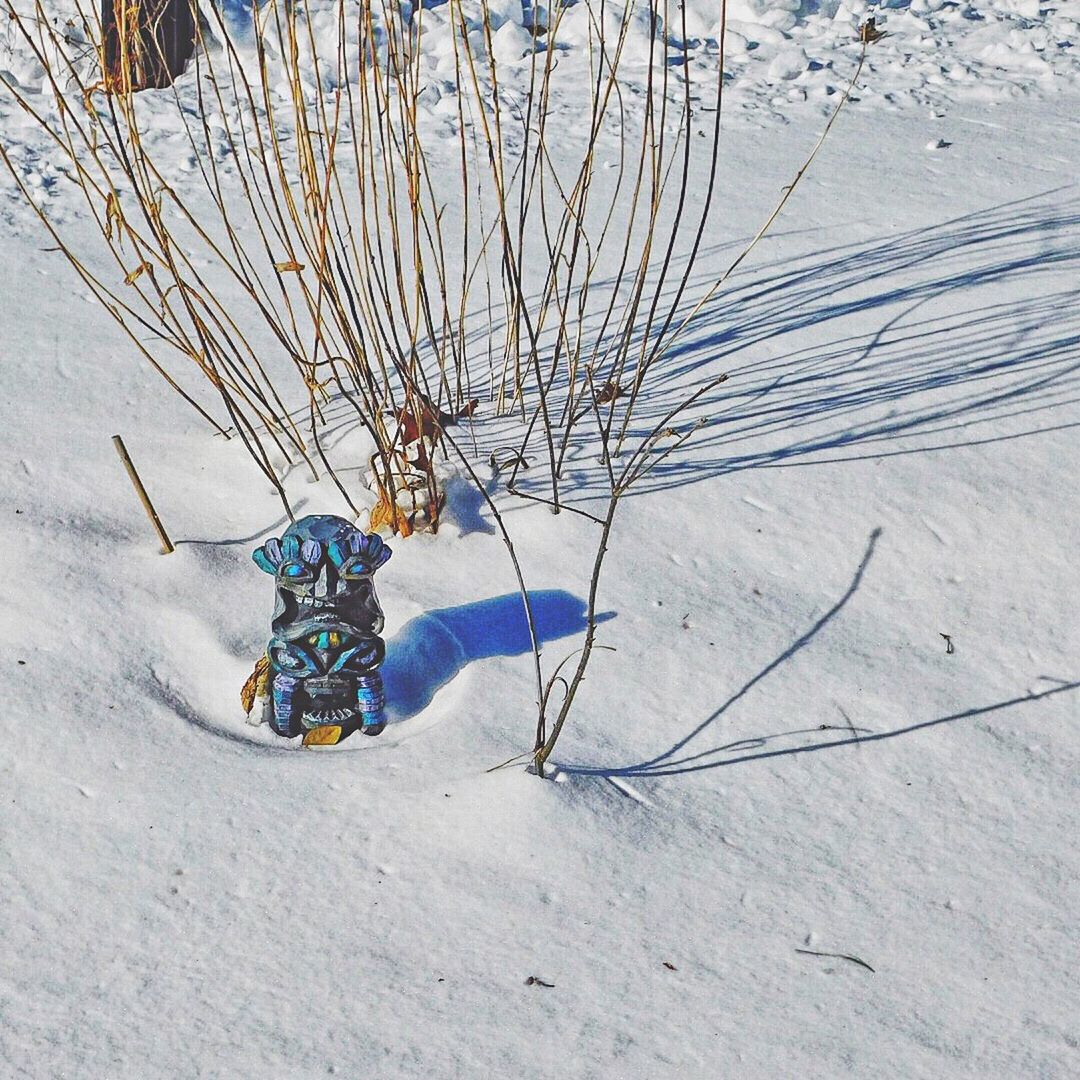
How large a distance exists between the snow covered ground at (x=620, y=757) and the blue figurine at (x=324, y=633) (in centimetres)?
7

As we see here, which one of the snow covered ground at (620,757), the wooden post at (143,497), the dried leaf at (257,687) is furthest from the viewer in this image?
the wooden post at (143,497)

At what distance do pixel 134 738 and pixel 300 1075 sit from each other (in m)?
0.58

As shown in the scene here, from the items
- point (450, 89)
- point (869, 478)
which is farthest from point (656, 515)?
point (450, 89)

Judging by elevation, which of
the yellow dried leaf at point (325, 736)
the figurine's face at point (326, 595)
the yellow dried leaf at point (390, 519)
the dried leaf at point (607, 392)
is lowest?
the yellow dried leaf at point (325, 736)

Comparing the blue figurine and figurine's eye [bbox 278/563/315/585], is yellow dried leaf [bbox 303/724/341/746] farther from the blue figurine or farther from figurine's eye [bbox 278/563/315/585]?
Result: figurine's eye [bbox 278/563/315/585]

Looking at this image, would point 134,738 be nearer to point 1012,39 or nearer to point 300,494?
point 300,494

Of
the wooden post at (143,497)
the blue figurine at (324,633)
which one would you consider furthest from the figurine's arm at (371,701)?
the wooden post at (143,497)

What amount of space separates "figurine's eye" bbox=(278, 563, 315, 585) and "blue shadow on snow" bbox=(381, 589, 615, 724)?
0.27m

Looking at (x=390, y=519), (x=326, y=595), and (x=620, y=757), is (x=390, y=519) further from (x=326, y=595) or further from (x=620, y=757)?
(x=620, y=757)

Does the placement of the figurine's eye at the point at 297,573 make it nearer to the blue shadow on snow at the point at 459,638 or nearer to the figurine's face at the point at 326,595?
the figurine's face at the point at 326,595

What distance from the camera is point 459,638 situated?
193cm

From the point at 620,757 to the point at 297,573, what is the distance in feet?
1.61

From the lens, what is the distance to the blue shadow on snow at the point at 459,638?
188cm

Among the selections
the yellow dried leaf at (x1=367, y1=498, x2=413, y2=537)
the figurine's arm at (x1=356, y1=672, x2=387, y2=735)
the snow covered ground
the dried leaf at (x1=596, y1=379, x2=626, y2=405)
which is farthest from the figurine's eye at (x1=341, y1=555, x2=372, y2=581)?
the dried leaf at (x1=596, y1=379, x2=626, y2=405)
